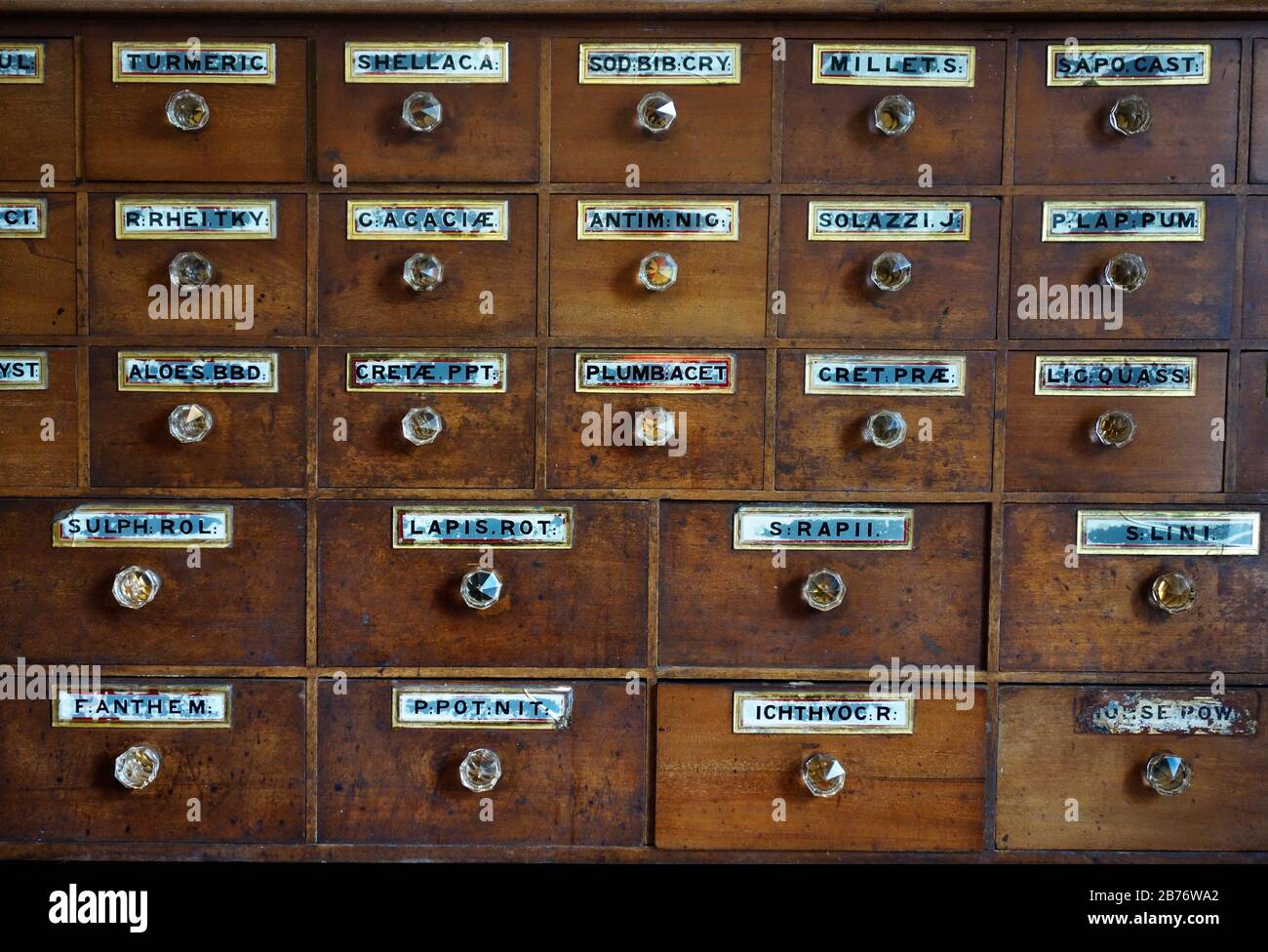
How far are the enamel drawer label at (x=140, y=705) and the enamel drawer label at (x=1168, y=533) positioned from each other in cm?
164

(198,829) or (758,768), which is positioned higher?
(758,768)

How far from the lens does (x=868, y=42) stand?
4.99 ft

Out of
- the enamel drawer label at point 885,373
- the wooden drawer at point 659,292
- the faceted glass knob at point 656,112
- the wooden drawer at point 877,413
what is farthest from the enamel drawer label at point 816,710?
the faceted glass knob at point 656,112

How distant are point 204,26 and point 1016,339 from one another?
1.59 metres

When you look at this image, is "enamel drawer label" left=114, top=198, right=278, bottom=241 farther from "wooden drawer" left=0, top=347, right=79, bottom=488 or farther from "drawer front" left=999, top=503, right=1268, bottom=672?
"drawer front" left=999, top=503, right=1268, bottom=672

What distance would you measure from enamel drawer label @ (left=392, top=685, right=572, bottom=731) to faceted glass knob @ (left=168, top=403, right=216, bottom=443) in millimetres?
590

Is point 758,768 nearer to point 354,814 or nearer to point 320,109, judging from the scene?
point 354,814

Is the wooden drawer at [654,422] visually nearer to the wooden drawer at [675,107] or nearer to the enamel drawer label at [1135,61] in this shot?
the wooden drawer at [675,107]

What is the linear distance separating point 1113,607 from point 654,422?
0.93m

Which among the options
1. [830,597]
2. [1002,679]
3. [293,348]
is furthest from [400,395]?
[1002,679]

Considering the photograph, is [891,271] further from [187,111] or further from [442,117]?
[187,111]

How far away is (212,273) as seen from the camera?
1531mm

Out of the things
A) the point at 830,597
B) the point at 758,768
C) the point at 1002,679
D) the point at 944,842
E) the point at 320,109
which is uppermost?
the point at 320,109

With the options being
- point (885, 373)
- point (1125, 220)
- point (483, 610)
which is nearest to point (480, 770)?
point (483, 610)
